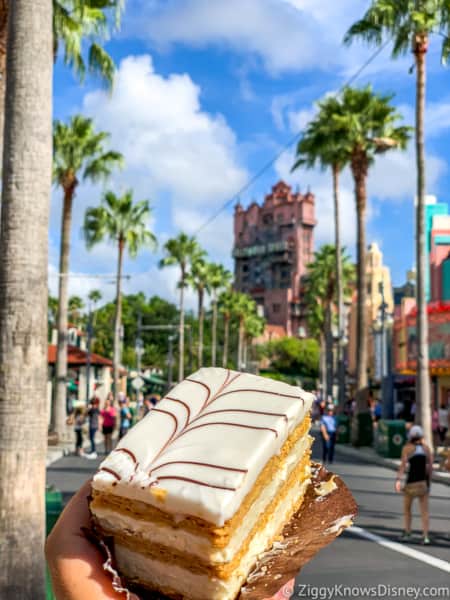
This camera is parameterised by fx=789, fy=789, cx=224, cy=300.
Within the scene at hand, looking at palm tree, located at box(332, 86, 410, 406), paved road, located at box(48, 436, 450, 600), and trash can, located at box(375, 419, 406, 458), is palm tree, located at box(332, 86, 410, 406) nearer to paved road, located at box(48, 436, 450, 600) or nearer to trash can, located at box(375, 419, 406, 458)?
trash can, located at box(375, 419, 406, 458)

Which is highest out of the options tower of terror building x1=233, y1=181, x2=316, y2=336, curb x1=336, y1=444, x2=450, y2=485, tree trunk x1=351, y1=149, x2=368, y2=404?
tower of terror building x1=233, y1=181, x2=316, y2=336

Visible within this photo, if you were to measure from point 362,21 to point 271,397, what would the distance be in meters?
24.3

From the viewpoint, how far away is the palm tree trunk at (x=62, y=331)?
2794cm

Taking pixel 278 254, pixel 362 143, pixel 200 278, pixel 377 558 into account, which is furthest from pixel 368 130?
pixel 278 254

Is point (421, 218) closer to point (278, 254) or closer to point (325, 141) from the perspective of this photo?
point (325, 141)

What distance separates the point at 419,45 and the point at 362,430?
588 inches

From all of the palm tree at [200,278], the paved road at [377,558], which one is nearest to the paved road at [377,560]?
the paved road at [377,558]

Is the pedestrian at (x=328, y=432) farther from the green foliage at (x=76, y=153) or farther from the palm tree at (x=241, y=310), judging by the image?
the palm tree at (x=241, y=310)

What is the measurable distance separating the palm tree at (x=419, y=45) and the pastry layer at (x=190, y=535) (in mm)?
21712

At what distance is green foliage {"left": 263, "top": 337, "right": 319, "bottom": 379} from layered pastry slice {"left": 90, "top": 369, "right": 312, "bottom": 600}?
127283mm

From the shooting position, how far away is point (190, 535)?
1866mm

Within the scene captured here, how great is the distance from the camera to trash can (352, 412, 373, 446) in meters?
31.1

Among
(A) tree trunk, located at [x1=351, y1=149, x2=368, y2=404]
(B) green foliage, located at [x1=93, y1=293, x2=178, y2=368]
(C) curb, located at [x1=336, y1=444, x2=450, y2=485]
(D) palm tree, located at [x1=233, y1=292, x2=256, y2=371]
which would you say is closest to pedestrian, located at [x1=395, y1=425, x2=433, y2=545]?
(C) curb, located at [x1=336, y1=444, x2=450, y2=485]

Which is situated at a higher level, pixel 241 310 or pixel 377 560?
pixel 241 310
